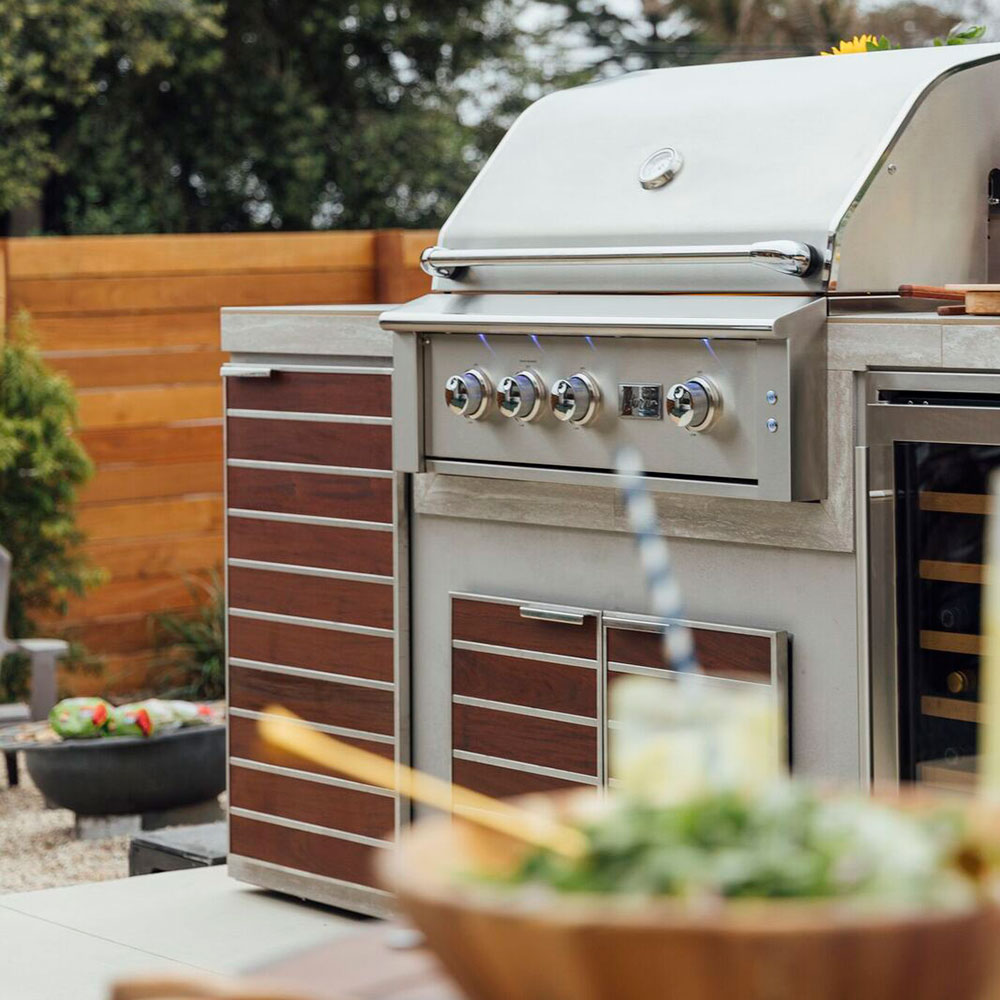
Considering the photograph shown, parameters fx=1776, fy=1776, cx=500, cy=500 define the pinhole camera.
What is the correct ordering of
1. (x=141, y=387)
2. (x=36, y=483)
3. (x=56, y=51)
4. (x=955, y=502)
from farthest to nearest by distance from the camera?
(x=56, y=51)
(x=141, y=387)
(x=36, y=483)
(x=955, y=502)

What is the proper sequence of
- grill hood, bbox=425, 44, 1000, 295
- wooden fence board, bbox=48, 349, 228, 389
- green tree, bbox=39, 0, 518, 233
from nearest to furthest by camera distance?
grill hood, bbox=425, 44, 1000, 295, wooden fence board, bbox=48, 349, 228, 389, green tree, bbox=39, 0, 518, 233

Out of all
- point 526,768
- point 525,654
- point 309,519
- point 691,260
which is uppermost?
point 691,260

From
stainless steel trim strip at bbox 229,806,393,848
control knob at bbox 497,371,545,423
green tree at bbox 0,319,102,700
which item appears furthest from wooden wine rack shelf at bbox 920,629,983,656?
green tree at bbox 0,319,102,700

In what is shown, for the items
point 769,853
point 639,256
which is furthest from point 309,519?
point 769,853

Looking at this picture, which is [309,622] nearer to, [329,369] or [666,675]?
[329,369]

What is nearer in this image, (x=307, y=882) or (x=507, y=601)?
(x=507, y=601)

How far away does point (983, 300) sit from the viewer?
2607 millimetres

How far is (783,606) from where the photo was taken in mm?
2857

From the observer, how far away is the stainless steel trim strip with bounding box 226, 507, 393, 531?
3.43 metres

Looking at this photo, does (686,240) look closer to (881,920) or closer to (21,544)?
(881,920)

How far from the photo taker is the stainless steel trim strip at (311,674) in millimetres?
3443

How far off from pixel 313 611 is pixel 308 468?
29 cm

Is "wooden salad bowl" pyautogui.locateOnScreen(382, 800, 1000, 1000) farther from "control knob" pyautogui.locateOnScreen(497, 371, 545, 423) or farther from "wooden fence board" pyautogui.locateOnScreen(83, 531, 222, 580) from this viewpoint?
"wooden fence board" pyautogui.locateOnScreen(83, 531, 222, 580)

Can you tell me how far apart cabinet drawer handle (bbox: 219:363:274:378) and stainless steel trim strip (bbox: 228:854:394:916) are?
101 centimetres
